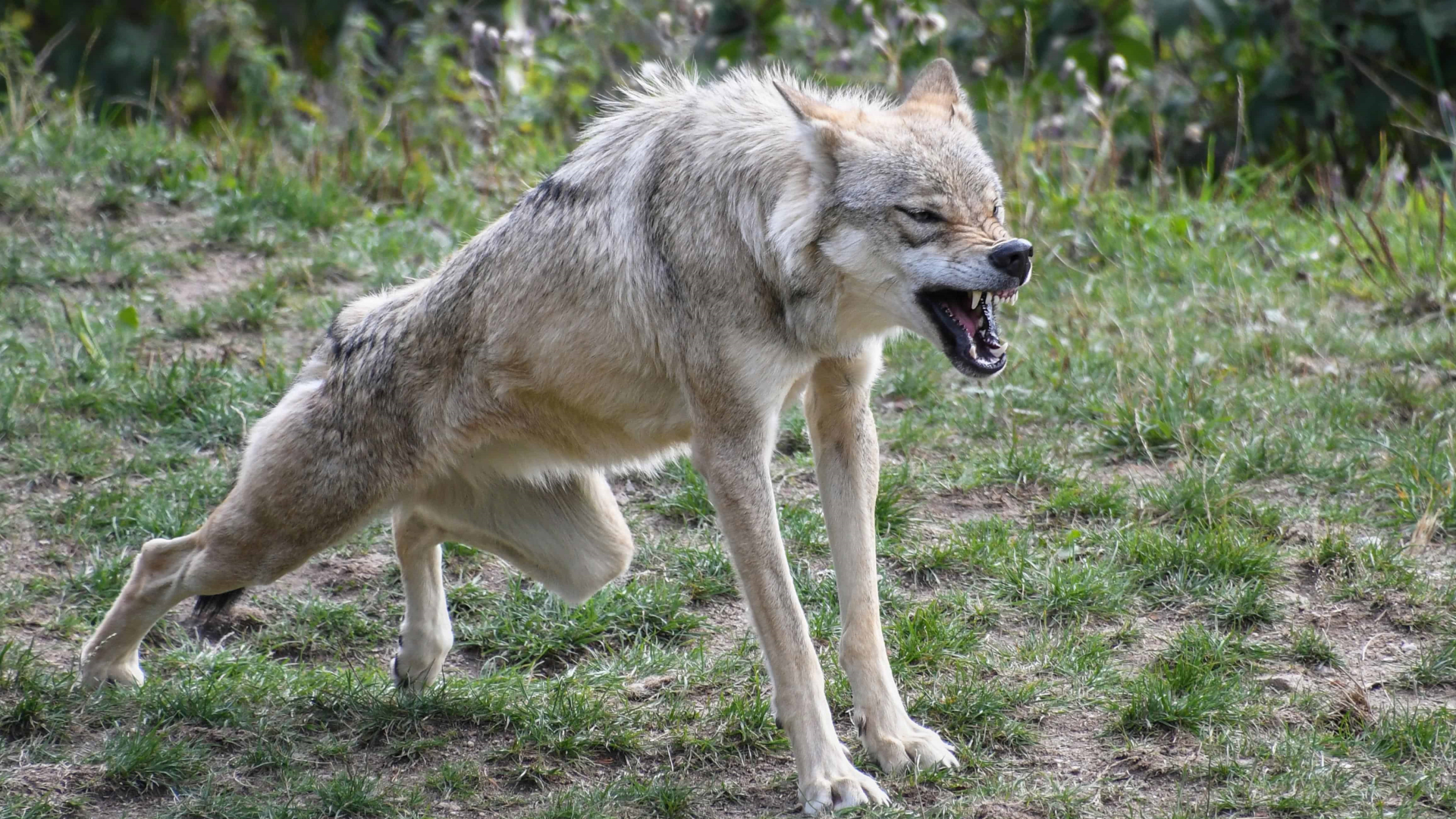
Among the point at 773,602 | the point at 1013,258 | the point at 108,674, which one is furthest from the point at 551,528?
the point at 1013,258

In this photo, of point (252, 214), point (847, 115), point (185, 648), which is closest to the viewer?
point (847, 115)

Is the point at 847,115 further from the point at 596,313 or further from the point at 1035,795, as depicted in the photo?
the point at 1035,795

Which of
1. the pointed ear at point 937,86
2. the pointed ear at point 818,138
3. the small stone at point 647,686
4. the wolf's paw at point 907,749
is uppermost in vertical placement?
Result: the pointed ear at point 937,86

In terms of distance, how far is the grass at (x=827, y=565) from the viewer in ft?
13.3

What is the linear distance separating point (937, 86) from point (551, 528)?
2.00m

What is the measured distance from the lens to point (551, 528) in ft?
15.7

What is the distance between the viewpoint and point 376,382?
453cm

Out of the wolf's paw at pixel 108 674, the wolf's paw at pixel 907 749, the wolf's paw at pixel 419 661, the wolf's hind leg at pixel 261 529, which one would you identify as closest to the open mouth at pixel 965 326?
the wolf's paw at pixel 907 749

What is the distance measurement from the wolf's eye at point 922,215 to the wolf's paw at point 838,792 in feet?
5.13

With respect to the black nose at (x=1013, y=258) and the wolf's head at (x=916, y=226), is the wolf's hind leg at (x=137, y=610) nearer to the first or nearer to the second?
the wolf's head at (x=916, y=226)

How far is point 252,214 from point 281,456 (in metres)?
3.65

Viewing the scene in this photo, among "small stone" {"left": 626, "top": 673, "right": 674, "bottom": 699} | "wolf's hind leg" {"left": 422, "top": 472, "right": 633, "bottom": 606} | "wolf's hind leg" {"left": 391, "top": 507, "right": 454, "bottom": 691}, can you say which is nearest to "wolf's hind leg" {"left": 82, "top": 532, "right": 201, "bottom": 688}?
"wolf's hind leg" {"left": 391, "top": 507, "right": 454, "bottom": 691}

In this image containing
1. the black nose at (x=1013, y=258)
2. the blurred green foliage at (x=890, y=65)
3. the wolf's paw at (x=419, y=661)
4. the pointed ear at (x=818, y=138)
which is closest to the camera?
the black nose at (x=1013, y=258)

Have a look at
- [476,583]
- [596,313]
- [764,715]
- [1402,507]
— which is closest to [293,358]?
[476,583]
